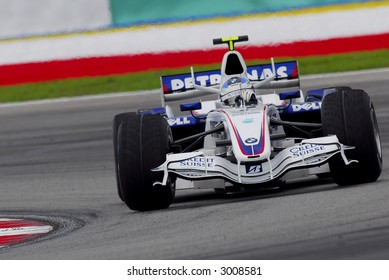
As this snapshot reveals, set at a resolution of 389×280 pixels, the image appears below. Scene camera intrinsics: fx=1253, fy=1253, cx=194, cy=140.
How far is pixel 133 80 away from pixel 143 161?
11.6 metres

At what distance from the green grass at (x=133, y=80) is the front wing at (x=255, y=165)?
10960 millimetres

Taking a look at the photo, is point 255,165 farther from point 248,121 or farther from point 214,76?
point 214,76

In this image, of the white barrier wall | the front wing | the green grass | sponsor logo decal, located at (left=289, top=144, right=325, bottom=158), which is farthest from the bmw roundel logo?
the white barrier wall

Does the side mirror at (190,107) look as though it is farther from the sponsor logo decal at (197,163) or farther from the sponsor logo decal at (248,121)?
the sponsor logo decal at (197,163)

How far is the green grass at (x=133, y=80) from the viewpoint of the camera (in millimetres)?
21281

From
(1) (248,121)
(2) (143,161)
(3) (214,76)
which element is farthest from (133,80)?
(2) (143,161)

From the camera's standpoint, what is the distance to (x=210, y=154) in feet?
36.3

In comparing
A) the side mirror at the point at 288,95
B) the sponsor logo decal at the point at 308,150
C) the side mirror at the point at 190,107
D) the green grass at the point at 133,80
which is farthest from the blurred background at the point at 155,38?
the sponsor logo decal at the point at 308,150

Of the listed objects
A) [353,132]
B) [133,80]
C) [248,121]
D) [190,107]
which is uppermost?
[133,80]

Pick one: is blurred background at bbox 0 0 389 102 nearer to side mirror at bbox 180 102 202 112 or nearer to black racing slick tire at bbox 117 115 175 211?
side mirror at bbox 180 102 202 112

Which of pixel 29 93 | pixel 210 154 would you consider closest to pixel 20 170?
pixel 210 154

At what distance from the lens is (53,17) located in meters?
22.6
